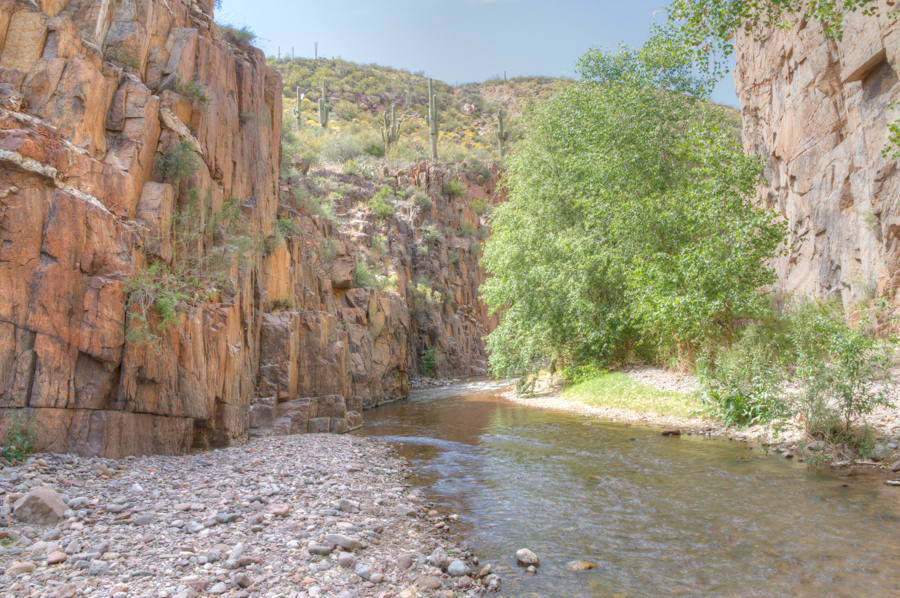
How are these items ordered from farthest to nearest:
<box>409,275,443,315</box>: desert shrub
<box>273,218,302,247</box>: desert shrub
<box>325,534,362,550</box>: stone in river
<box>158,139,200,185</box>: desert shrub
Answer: <box>409,275,443,315</box>: desert shrub, <box>273,218,302,247</box>: desert shrub, <box>158,139,200,185</box>: desert shrub, <box>325,534,362,550</box>: stone in river

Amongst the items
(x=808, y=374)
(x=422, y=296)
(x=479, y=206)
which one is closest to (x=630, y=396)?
(x=808, y=374)

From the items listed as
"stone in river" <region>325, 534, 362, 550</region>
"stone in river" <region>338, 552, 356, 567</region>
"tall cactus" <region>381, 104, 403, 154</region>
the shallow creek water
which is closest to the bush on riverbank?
the shallow creek water

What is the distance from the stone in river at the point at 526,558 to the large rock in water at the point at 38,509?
4.96 m

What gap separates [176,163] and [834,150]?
56.0 feet

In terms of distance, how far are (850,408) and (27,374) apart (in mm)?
12999

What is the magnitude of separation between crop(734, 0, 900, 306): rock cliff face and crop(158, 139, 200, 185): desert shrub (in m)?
13.1

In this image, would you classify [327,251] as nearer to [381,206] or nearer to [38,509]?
[381,206]

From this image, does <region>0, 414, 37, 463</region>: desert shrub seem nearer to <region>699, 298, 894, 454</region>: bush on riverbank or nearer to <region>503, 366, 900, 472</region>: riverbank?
<region>503, 366, 900, 472</region>: riverbank

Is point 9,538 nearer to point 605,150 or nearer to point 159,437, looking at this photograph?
point 159,437

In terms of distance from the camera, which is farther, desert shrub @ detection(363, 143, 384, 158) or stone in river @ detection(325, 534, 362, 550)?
desert shrub @ detection(363, 143, 384, 158)

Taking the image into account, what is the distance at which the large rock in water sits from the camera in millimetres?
5458

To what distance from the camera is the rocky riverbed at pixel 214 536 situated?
4578 mm

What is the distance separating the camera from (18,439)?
Result: 23.1ft

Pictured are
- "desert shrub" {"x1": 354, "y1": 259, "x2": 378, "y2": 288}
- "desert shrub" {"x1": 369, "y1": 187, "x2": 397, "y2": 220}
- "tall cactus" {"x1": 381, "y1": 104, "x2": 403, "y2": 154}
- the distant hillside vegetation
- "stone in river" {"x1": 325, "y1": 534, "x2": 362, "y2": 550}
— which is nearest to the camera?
"stone in river" {"x1": 325, "y1": 534, "x2": 362, "y2": 550}
